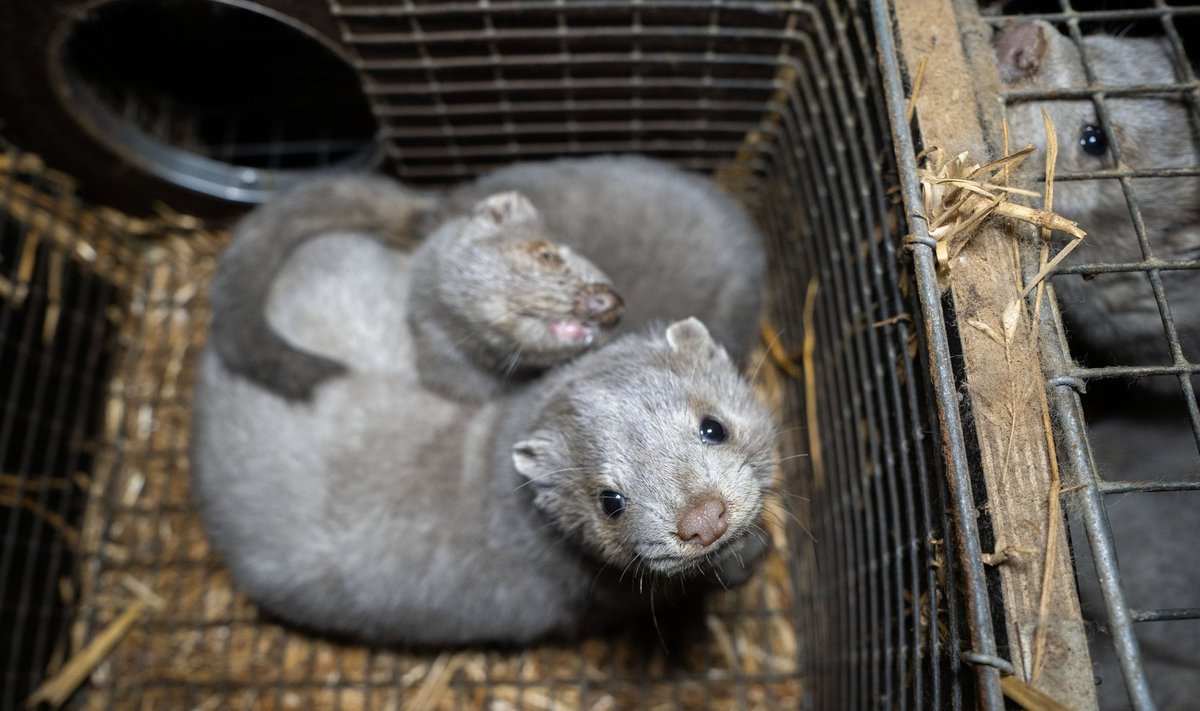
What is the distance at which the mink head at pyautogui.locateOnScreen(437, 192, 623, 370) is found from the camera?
2.61 meters

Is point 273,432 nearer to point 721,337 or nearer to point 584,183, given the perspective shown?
point 584,183

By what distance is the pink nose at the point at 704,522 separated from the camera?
1.91 meters

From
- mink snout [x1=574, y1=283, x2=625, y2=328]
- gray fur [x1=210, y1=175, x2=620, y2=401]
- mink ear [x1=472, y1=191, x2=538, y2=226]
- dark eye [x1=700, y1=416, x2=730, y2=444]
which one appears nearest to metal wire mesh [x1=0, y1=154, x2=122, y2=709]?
gray fur [x1=210, y1=175, x2=620, y2=401]

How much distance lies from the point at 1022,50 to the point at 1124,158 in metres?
0.45

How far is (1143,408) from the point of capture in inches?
103

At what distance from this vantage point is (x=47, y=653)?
10.2ft

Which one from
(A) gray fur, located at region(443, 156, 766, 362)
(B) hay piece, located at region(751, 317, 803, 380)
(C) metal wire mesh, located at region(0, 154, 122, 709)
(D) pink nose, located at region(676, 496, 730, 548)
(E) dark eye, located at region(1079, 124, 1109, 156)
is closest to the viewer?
(D) pink nose, located at region(676, 496, 730, 548)

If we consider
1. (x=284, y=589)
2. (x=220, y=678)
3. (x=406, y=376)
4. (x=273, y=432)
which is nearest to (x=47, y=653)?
(x=220, y=678)

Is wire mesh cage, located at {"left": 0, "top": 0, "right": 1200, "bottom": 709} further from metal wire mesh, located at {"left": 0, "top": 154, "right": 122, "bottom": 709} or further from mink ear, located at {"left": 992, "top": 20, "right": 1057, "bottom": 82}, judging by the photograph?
mink ear, located at {"left": 992, "top": 20, "right": 1057, "bottom": 82}

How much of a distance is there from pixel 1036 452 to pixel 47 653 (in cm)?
344

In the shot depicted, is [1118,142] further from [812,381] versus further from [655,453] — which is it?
[655,453]

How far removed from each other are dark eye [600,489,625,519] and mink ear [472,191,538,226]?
1.10 meters

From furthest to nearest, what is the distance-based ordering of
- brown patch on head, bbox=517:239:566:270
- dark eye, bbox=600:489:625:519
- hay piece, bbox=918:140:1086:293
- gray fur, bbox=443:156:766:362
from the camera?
gray fur, bbox=443:156:766:362 → brown patch on head, bbox=517:239:566:270 → dark eye, bbox=600:489:625:519 → hay piece, bbox=918:140:1086:293

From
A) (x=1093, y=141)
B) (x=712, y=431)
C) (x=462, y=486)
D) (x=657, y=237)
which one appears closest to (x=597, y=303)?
(x=657, y=237)
